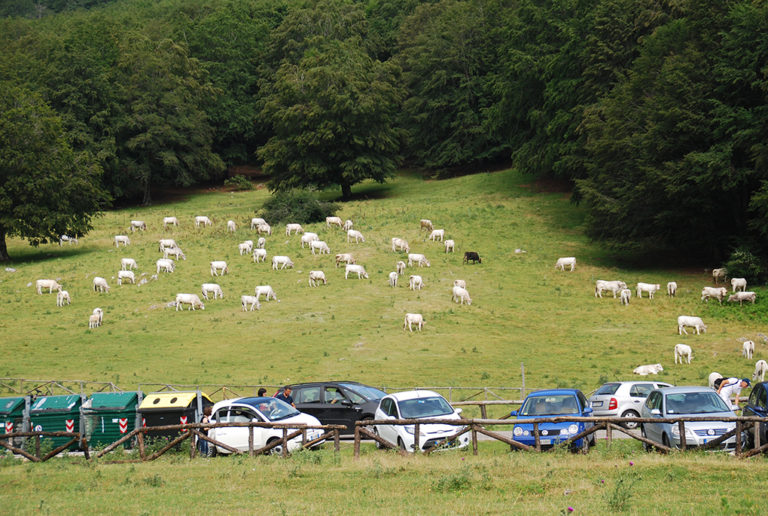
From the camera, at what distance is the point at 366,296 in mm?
44969

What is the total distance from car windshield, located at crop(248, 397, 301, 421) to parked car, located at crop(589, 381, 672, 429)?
10.1m

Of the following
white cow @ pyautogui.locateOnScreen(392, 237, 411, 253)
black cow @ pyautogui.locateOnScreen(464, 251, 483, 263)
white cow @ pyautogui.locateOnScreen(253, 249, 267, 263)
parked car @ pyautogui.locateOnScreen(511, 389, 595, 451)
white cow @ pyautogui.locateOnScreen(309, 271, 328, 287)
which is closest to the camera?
parked car @ pyautogui.locateOnScreen(511, 389, 595, 451)

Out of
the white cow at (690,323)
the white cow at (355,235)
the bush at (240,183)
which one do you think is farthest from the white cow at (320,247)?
the bush at (240,183)

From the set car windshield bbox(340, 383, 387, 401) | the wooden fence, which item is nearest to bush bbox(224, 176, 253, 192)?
car windshield bbox(340, 383, 387, 401)

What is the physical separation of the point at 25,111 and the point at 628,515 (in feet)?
200

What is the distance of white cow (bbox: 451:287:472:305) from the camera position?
44000 mm

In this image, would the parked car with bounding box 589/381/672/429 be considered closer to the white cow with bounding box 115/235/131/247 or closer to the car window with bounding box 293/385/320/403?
the car window with bounding box 293/385/320/403

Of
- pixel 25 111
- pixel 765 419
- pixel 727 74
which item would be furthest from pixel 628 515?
pixel 25 111

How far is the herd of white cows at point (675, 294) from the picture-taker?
1330 inches

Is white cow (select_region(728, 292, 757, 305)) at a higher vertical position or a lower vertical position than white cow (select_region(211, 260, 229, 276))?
lower

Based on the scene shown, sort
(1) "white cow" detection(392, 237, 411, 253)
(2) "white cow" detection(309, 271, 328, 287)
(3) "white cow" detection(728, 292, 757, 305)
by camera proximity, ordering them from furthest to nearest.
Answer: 1. (1) "white cow" detection(392, 237, 411, 253)
2. (2) "white cow" detection(309, 271, 328, 287)
3. (3) "white cow" detection(728, 292, 757, 305)

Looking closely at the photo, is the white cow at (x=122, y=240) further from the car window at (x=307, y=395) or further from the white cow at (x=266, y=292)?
the car window at (x=307, y=395)

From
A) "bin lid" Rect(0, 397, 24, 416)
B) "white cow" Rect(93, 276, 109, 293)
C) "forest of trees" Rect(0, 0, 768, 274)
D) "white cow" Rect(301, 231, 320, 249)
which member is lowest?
"white cow" Rect(93, 276, 109, 293)

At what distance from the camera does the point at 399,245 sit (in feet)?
179
